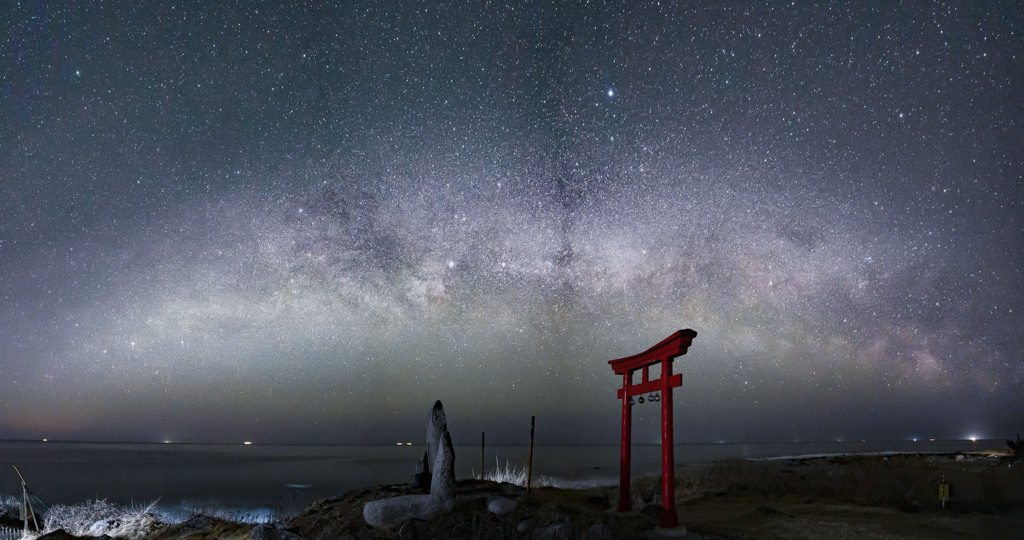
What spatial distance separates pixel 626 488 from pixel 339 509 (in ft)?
25.6

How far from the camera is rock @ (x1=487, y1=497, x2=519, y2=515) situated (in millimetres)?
13456

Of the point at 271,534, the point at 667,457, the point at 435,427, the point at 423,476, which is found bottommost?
the point at 271,534

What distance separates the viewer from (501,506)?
44.5 ft

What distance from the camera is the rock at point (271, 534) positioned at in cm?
1316

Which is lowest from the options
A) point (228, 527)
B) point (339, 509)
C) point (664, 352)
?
point (228, 527)

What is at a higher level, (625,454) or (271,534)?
(625,454)

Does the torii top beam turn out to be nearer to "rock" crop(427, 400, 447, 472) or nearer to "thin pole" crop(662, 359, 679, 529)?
"thin pole" crop(662, 359, 679, 529)

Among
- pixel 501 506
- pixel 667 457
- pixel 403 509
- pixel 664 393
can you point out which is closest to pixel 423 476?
pixel 403 509

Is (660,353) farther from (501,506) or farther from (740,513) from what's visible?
(740,513)

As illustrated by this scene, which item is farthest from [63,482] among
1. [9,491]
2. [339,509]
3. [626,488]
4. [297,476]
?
[626,488]

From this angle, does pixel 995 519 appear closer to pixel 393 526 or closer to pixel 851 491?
pixel 851 491

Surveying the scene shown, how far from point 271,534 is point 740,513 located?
12487 mm

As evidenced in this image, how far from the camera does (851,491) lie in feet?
64.3

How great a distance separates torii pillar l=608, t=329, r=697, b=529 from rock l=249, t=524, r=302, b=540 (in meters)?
8.58
